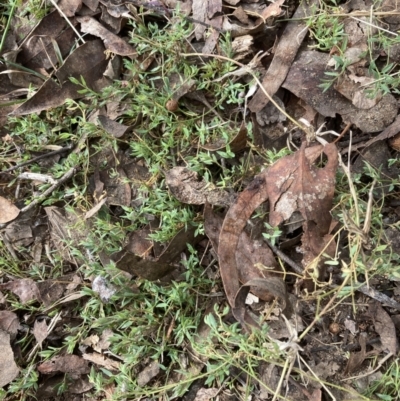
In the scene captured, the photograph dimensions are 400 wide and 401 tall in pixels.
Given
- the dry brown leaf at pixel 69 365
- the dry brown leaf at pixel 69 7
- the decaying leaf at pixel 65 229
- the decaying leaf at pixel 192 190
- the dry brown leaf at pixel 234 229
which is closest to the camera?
the dry brown leaf at pixel 234 229

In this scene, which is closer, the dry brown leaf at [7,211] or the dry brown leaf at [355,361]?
the dry brown leaf at [355,361]

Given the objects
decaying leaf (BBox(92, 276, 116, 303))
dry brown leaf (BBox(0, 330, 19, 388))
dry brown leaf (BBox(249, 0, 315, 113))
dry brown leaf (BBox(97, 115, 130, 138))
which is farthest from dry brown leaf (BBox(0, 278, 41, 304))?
dry brown leaf (BBox(249, 0, 315, 113))

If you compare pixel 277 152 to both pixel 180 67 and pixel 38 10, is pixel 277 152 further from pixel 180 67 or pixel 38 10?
pixel 38 10

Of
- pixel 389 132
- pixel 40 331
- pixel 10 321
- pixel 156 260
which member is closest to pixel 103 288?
pixel 156 260

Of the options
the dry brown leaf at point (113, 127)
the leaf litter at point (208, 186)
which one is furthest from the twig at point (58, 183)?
the dry brown leaf at point (113, 127)

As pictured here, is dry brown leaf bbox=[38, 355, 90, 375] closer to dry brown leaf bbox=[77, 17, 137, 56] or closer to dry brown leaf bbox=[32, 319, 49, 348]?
dry brown leaf bbox=[32, 319, 49, 348]

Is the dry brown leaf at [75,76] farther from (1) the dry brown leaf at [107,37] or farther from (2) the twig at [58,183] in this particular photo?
(2) the twig at [58,183]

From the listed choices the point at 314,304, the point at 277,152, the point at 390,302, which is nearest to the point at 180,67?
the point at 277,152
